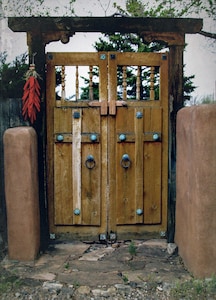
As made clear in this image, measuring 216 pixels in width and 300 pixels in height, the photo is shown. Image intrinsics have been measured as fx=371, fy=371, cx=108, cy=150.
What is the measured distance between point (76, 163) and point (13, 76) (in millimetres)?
1414

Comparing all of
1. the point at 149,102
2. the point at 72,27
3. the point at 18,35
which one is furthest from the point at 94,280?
the point at 18,35

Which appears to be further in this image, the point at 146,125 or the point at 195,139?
the point at 146,125

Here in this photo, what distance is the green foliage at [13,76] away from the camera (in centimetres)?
456

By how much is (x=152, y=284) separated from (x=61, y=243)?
1449mm

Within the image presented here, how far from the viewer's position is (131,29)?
14.0 ft

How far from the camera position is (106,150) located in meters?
4.40

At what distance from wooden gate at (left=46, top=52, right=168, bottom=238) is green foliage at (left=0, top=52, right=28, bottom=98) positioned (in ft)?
1.61

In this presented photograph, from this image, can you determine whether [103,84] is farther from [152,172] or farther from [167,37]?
[152,172]

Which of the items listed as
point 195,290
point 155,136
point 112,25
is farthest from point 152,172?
point 112,25

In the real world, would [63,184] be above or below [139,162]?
below

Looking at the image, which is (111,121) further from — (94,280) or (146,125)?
(94,280)

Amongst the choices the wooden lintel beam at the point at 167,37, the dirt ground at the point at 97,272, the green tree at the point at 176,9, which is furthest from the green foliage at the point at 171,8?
the dirt ground at the point at 97,272

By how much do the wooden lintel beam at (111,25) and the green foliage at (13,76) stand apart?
0.64m

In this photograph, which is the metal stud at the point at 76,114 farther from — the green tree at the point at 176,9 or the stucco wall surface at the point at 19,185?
the green tree at the point at 176,9
